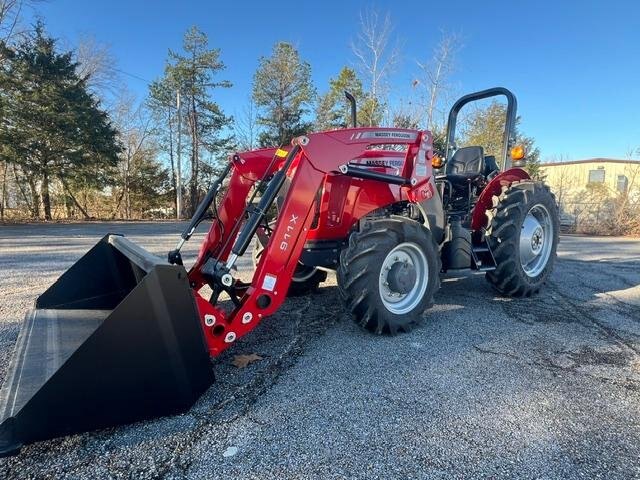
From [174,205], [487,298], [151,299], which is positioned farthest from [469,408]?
[174,205]

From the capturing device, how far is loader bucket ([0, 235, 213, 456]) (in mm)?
1717

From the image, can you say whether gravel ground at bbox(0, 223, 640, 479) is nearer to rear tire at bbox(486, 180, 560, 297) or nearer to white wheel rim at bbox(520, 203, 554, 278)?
rear tire at bbox(486, 180, 560, 297)

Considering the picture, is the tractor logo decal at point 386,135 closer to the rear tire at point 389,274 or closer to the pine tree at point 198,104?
the rear tire at point 389,274

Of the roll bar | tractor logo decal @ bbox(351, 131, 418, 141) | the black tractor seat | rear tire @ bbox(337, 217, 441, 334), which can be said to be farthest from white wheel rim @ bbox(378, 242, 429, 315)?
the roll bar

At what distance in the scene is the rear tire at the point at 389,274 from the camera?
3.10m

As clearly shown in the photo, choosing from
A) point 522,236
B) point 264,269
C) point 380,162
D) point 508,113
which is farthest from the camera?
point 508,113

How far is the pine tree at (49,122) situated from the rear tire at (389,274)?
18.6 meters

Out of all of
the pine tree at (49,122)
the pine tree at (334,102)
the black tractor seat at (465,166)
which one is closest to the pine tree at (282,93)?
the pine tree at (334,102)

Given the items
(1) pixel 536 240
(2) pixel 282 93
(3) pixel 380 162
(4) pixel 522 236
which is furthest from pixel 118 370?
(2) pixel 282 93

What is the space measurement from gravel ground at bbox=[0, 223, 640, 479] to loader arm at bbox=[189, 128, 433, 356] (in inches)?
16.4

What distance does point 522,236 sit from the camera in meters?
4.86

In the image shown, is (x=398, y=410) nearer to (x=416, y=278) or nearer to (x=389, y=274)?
(x=389, y=274)

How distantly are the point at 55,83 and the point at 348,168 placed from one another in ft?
64.6

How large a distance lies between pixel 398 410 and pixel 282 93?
1035 inches
